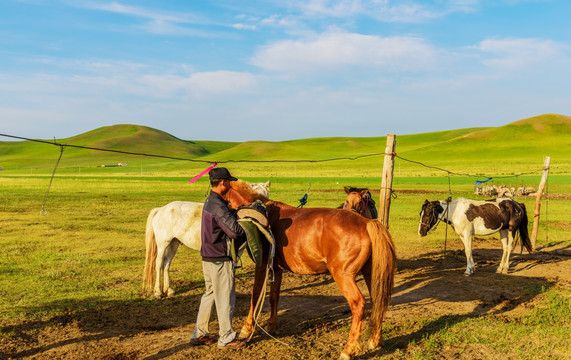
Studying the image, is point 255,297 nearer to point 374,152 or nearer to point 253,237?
point 253,237

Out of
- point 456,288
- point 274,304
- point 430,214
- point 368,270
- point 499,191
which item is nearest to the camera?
point 368,270

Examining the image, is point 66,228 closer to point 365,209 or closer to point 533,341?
point 365,209

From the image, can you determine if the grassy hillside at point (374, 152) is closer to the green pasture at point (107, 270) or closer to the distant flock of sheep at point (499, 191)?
the distant flock of sheep at point (499, 191)

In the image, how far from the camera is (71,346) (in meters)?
6.24

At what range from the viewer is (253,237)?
5824 mm

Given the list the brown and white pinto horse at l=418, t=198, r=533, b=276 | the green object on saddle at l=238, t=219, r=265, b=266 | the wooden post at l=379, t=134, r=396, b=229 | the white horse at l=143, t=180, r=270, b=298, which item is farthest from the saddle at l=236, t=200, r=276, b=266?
the brown and white pinto horse at l=418, t=198, r=533, b=276

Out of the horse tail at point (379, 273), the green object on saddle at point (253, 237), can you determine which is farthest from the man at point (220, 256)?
the horse tail at point (379, 273)

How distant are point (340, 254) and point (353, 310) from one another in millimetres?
800

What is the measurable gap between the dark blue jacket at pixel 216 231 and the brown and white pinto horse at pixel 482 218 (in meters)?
7.22

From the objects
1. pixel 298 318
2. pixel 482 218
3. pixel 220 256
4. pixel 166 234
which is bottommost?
pixel 298 318

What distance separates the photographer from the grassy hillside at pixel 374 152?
73750mm

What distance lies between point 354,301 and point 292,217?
1637 millimetres

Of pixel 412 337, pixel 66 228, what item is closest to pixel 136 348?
pixel 412 337

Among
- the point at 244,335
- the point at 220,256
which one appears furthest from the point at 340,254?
the point at 244,335
